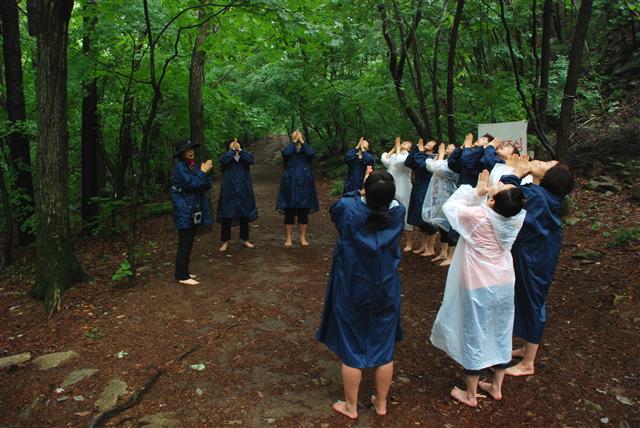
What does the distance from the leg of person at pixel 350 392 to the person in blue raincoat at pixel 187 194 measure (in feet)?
11.2

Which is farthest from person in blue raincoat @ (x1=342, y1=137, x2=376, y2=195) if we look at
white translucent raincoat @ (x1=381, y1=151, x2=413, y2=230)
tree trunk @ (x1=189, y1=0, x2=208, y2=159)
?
tree trunk @ (x1=189, y1=0, x2=208, y2=159)

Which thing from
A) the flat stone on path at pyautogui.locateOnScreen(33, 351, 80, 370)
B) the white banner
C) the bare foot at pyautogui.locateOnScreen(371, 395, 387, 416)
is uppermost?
the white banner

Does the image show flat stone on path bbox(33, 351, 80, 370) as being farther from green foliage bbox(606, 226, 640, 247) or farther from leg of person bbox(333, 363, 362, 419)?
green foliage bbox(606, 226, 640, 247)

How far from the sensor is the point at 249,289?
19.5ft

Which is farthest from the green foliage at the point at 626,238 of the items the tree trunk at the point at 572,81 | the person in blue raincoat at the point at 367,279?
the person in blue raincoat at the point at 367,279

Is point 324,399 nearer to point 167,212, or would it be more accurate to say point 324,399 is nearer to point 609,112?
point 167,212

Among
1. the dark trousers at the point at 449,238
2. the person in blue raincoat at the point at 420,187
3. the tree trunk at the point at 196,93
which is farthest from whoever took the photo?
the tree trunk at the point at 196,93

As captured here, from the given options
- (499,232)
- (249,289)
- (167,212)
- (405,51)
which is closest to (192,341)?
(249,289)

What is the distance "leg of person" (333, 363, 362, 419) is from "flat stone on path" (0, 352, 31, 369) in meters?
3.27

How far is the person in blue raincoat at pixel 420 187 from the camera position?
272 inches

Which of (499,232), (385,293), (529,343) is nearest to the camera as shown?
(385,293)

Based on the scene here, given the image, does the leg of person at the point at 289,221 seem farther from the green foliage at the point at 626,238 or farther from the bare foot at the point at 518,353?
the green foliage at the point at 626,238

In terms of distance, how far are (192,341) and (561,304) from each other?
4448 millimetres

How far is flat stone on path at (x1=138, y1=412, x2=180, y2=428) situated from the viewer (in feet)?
10.6
